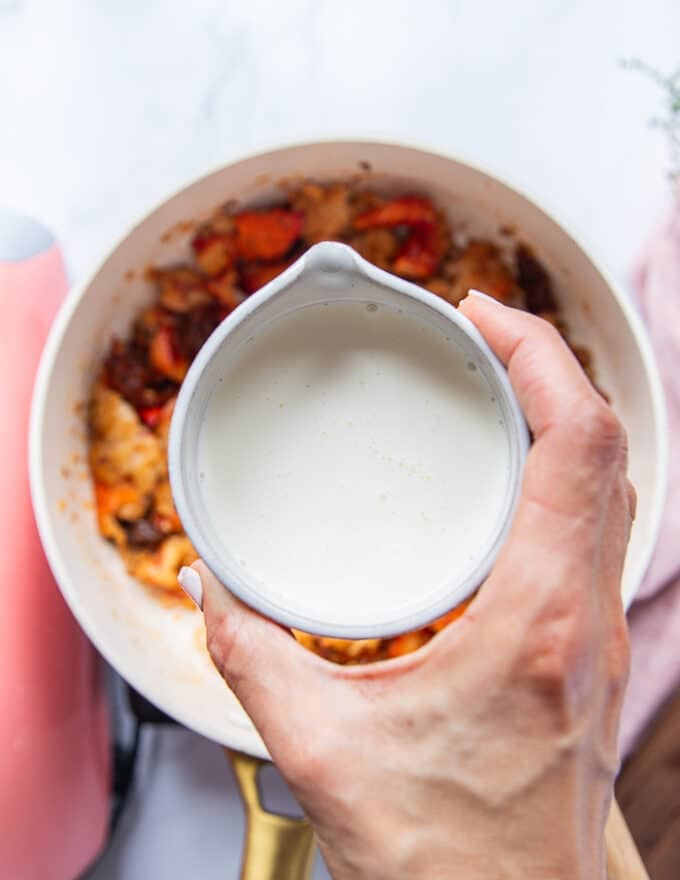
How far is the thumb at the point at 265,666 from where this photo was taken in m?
0.53

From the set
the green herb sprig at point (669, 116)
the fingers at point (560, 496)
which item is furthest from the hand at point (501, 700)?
the green herb sprig at point (669, 116)

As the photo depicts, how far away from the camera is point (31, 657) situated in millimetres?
767

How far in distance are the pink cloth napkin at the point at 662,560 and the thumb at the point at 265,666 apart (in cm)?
42

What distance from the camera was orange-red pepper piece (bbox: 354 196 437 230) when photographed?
85cm

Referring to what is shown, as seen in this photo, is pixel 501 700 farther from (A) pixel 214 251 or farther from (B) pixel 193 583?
(A) pixel 214 251

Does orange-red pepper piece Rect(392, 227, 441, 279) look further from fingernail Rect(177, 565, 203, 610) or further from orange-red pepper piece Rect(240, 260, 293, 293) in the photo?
fingernail Rect(177, 565, 203, 610)

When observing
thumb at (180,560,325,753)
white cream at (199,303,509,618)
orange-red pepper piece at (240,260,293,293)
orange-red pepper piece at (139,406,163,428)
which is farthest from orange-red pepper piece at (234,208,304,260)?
thumb at (180,560,325,753)

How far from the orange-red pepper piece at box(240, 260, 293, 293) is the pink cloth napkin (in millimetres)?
321

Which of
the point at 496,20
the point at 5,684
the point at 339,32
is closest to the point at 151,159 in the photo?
the point at 339,32

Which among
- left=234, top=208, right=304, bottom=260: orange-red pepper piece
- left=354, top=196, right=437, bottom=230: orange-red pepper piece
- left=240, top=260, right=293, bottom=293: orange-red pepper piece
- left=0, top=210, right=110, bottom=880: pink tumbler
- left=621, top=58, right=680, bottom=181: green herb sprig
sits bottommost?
left=0, top=210, right=110, bottom=880: pink tumbler

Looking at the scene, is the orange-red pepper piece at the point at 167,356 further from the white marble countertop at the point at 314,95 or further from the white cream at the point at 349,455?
the white cream at the point at 349,455

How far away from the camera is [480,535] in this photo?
0.57 metres

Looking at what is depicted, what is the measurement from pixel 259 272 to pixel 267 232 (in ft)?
0.12

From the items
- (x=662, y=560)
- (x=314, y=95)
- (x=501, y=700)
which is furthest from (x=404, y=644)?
(x=314, y=95)
